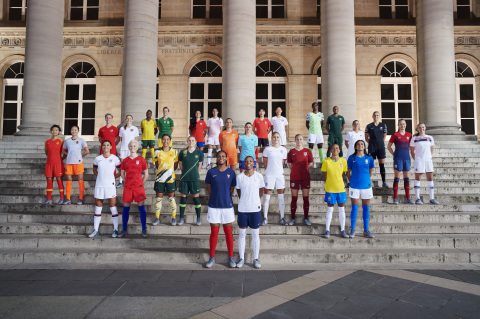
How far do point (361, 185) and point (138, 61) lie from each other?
1083 centimetres

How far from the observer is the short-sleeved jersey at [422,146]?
328 inches

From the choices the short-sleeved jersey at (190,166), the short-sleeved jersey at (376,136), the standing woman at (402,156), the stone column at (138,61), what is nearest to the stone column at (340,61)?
the short-sleeved jersey at (376,136)

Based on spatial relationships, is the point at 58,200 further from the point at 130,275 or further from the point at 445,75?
the point at 445,75

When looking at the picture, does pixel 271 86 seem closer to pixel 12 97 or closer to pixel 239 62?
pixel 239 62

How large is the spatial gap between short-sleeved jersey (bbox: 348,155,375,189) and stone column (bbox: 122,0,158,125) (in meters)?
9.62

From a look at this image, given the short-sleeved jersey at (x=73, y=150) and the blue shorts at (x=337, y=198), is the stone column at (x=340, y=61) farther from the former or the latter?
the short-sleeved jersey at (x=73, y=150)

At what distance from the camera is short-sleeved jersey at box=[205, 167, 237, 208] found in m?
5.54

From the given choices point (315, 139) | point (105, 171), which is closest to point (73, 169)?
point (105, 171)

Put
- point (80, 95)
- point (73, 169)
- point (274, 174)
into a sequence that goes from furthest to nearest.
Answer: point (80, 95), point (73, 169), point (274, 174)

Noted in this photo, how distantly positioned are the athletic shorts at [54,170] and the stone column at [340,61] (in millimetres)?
10283

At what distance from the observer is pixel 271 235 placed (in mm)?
6773

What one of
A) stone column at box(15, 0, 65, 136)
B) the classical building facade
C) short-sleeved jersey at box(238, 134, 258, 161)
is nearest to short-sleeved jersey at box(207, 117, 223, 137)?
short-sleeved jersey at box(238, 134, 258, 161)

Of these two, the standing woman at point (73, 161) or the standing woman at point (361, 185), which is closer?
the standing woman at point (361, 185)

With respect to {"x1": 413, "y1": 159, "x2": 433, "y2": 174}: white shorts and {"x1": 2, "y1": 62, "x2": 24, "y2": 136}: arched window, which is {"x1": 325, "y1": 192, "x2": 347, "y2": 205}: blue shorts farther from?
{"x1": 2, "y1": 62, "x2": 24, "y2": 136}: arched window
